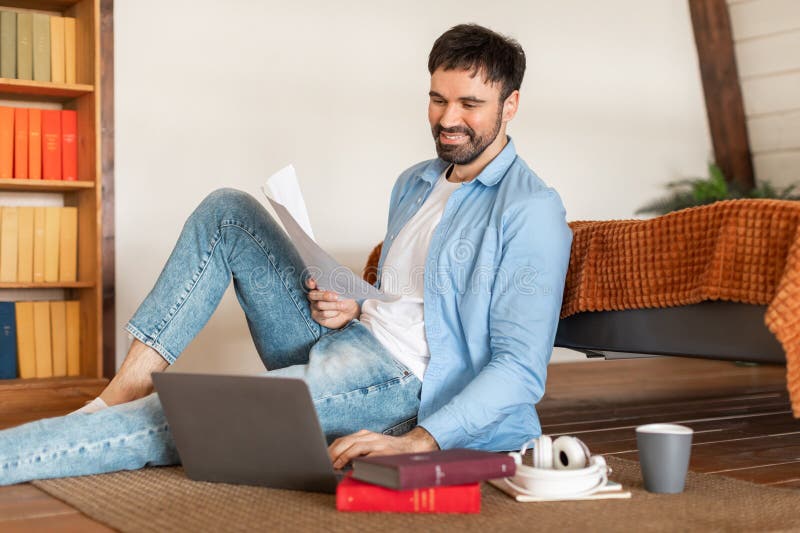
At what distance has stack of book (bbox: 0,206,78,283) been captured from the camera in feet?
9.89

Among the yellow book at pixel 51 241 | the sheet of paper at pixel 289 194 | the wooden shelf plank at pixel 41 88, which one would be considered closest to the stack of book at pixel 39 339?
the yellow book at pixel 51 241

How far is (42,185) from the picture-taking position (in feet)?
9.91

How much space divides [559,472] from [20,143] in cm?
220

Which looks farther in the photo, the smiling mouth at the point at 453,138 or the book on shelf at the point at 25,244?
the book on shelf at the point at 25,244

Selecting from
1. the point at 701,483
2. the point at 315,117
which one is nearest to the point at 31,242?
the point at 315,117

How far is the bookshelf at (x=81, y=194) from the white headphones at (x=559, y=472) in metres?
1.78

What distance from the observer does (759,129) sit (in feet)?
15.2

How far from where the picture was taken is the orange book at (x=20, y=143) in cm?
303

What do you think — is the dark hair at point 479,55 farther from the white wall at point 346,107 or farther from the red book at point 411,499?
the white wall at point 346,107

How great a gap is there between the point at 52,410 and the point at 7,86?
1.01m

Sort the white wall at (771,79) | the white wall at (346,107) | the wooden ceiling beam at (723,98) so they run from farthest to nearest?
1. the wooden ceiling beam at (723,98)
2. the white wall at (771,79)
3. the white wall at (346,107)

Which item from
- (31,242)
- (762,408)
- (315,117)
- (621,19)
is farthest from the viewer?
(621,19)

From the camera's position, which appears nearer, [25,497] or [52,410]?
[25,497]

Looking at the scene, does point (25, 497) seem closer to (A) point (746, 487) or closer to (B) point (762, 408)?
(A) point (746, 487)
